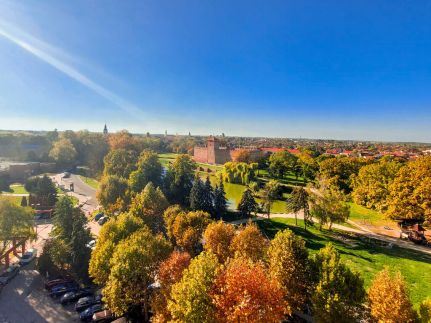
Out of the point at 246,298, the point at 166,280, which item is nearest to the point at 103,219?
the point at 166,280

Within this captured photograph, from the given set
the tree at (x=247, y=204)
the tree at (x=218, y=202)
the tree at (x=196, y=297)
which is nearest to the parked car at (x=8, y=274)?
the tree at (x=196, y=297)

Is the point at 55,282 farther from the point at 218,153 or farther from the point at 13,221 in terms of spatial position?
the point at 218,153

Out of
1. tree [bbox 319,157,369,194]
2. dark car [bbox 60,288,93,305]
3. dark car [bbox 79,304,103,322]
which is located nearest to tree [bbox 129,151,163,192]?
dark car [bbox 60,288,93,305]

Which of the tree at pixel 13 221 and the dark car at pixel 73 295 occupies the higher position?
the tree at pixel 13 221

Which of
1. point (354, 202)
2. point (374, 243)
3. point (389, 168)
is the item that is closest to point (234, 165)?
point (354, 202)

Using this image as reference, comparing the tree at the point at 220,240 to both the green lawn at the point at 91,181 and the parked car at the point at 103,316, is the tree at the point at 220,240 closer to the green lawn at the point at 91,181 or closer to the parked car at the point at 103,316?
the parked car at the point at 103,316

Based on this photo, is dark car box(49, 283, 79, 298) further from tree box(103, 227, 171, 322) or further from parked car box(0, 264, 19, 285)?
tree box(103, 227, 171, 322)
